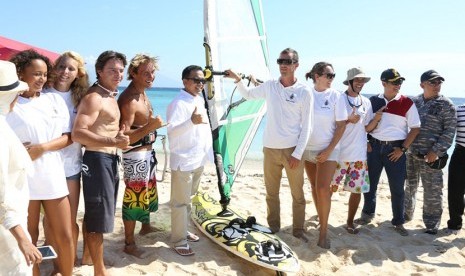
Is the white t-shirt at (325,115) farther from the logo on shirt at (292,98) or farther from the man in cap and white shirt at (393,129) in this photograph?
the man in cap and white shirt at (393,129)

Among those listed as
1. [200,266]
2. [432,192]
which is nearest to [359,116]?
[432,192]

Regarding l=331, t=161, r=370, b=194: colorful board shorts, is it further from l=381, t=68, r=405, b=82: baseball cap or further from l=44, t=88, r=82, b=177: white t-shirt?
l=44, t=88, r=82, b=177: white t-shirt

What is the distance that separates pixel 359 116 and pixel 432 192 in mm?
1357

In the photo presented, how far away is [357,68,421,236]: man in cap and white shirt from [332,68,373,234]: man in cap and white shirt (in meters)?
0.19

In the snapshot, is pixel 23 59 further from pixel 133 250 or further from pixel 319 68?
pixel 319 68

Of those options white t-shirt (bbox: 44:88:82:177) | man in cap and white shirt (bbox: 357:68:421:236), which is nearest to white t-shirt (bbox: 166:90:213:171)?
white t-shirt (bbox: 44:88:82:177)

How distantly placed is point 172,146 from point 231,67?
1.13 meters

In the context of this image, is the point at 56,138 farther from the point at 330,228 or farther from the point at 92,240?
the point at 330,228

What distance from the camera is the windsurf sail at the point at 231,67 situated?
380cm

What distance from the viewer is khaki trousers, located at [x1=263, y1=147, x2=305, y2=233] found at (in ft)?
13.3

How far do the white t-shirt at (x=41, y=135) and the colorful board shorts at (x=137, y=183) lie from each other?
2.49 ft

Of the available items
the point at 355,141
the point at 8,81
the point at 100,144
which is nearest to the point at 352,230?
the point at 355,141

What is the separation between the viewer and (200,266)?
3508 millimetres

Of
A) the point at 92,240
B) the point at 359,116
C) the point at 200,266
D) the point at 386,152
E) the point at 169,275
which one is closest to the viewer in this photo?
the point at 92,240
